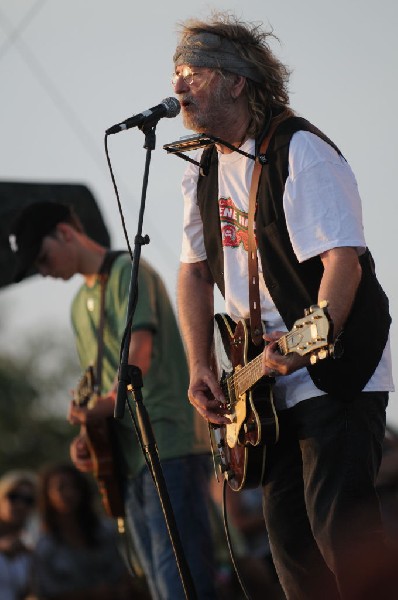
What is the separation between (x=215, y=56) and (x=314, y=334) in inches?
51.0

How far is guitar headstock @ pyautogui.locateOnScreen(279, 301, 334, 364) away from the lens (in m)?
3.22

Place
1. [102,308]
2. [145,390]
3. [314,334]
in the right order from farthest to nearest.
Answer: [102,308], [145,390], [314,334]

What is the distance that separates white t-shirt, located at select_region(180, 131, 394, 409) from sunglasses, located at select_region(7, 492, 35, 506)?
4191mm

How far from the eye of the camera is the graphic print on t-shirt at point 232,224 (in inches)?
154

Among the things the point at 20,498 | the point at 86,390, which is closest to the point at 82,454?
the point at 86,390

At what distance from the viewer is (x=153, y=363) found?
17.1 ft

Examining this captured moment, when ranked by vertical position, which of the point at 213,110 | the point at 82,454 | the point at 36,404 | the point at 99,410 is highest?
the point at 213,110

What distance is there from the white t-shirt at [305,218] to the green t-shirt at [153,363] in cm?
123

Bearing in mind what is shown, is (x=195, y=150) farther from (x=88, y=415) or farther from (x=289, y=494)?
(x=88, y=415)

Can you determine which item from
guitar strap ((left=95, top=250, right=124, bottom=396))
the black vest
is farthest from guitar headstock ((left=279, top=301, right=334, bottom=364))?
guitar strap ((left=95, top=250, right=124, bottom=396))

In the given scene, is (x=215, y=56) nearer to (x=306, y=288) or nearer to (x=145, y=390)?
(x=306, y=288)

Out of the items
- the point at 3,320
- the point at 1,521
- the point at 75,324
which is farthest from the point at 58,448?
the point at 75,324

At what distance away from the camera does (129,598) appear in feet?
22.2

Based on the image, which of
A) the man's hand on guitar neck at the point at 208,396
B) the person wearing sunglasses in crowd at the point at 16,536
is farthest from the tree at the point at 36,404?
the man's hand on guitar neck at the point at 208,396
